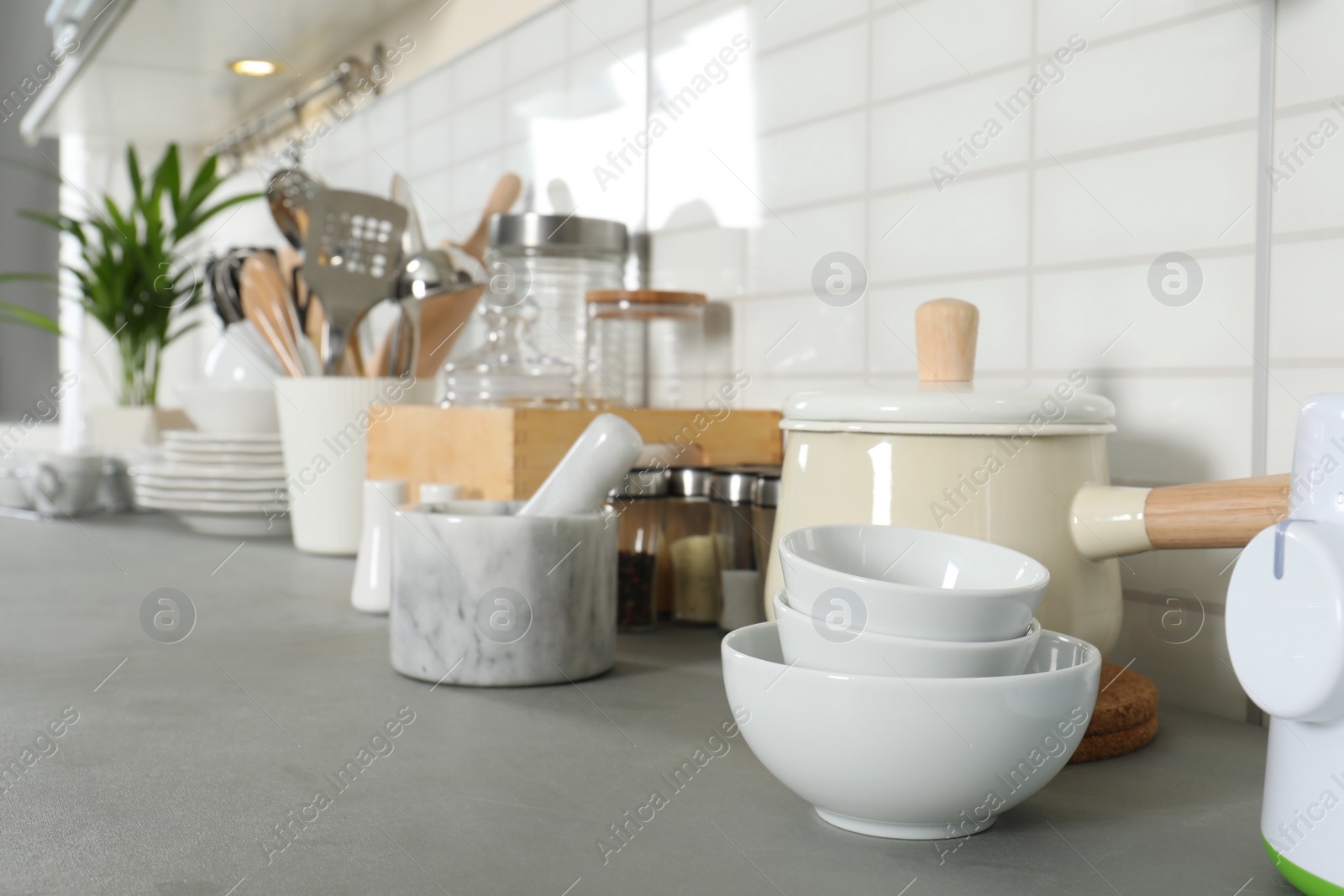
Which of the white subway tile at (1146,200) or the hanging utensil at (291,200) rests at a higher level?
the hanging utensil at (291,200)

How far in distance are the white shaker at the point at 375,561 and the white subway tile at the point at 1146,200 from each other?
19.9 inches

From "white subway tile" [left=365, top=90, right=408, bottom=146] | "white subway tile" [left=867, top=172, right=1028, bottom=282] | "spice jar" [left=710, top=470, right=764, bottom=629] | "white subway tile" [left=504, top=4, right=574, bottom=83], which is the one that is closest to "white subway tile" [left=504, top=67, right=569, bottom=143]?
"white subway tile" [left=504, top=4, right=574, bottom=83]

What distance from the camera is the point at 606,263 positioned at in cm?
110

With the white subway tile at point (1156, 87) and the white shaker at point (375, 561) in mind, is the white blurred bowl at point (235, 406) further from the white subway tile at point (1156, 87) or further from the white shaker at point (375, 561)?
the white subway tile at point (1156, 87)

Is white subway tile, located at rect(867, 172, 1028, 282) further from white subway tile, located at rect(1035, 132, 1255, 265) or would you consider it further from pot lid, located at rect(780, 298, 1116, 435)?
pot lid, located at rect(780, 298, 1116, 435)

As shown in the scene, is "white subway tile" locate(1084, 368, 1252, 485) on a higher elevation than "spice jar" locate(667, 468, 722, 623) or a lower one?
higher

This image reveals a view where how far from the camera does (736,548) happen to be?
30.6 inches

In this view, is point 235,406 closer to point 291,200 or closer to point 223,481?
point 223,481

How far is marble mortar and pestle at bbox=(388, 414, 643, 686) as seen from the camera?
63 centimetres

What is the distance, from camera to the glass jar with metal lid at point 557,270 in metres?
1.04

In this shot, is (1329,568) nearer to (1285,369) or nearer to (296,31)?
(1285,369)

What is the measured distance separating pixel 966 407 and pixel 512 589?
0.89ft

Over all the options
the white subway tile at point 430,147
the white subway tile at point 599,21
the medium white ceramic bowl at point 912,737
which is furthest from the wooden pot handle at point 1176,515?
the white subway tile at point 430,147

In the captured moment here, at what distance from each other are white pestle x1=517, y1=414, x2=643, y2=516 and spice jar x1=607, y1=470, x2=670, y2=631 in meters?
0.11
